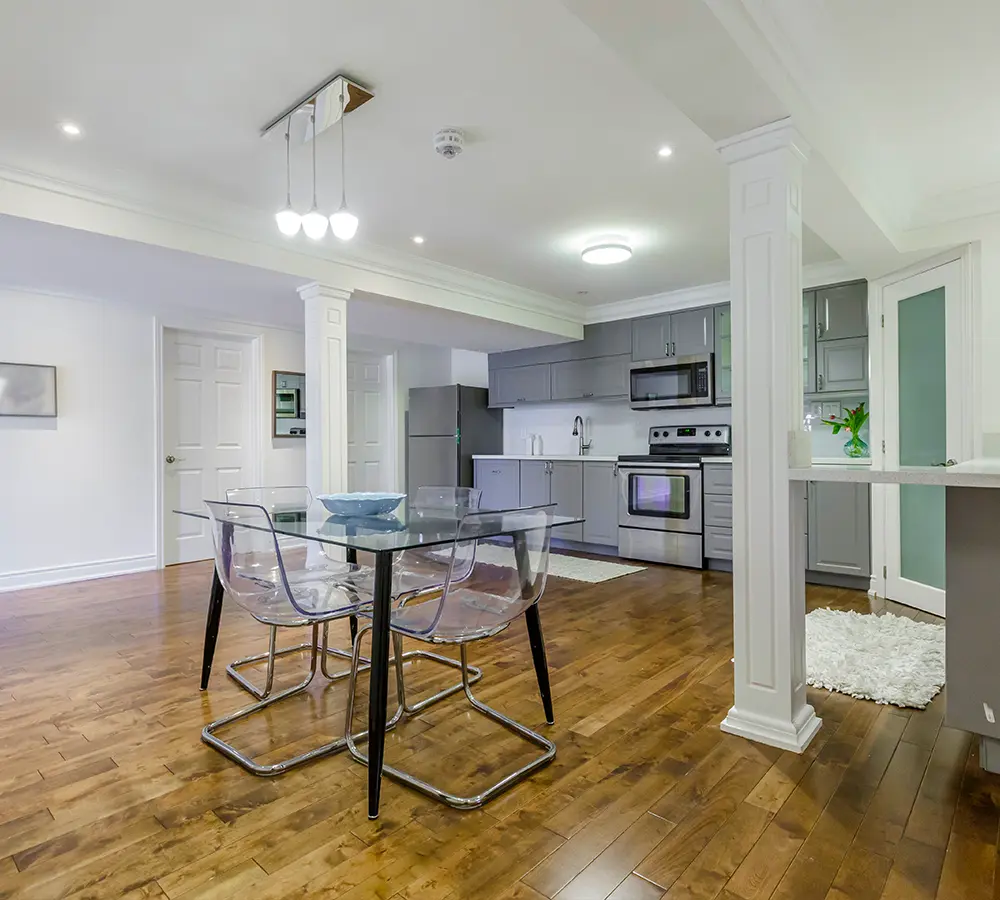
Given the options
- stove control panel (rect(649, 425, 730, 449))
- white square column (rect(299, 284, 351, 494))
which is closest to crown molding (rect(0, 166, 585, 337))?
white square column (rect(299, 284, 351, 494))

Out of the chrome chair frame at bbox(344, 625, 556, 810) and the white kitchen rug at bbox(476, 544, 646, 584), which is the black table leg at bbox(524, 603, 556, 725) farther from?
the white kitchen rug at bbox(476, 544, 646, 584)

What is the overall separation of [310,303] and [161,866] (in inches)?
126

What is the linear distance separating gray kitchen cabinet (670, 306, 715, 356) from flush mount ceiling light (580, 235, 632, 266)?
1394 mm

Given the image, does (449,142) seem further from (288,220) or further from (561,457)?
(561,457)

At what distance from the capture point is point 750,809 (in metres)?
1.69

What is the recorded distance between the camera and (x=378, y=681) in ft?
5.56

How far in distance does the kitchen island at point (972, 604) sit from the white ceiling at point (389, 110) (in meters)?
1.37

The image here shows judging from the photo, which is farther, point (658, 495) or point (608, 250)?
point (658, 495)

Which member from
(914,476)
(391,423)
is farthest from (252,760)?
(391,423)

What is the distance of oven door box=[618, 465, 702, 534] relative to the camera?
4988 millimetres

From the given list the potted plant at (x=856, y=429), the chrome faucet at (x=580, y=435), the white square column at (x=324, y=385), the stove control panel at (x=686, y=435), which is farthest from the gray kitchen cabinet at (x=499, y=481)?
the potted plant at (x=856, y=429)

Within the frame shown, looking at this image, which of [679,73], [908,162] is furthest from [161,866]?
[908,162]

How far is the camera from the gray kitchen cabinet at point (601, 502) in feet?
18.2

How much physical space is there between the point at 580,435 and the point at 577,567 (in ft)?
5.84
